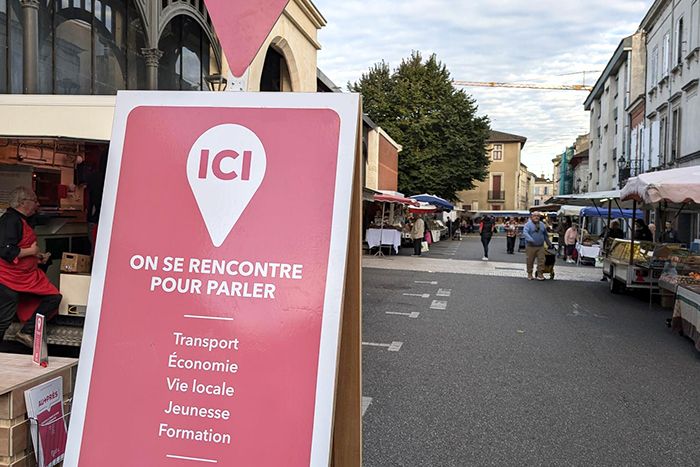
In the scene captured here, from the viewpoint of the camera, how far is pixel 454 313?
9719mm

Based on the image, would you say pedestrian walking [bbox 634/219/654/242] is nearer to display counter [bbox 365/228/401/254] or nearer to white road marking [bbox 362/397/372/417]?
display counter [bbox 365/228/401/254]

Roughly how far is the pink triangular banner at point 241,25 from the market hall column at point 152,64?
28.0 ft

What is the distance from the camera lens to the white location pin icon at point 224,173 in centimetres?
211

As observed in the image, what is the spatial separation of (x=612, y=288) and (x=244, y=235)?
1219 cm

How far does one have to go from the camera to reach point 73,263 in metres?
6.09

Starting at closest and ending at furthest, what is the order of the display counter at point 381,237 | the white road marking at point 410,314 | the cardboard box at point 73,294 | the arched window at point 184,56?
the cardboard box at point 73,294
the white road marking at point 410,314
the arched window at point 184,56
the display counter at point 381,237

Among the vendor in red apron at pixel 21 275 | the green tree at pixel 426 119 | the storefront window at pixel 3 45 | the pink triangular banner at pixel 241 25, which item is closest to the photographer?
the pink triangular banner at pixel 241 25

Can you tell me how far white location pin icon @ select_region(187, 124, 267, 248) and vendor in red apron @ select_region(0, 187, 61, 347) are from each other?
13.7 ft

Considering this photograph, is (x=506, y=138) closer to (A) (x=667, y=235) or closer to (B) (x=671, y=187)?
(A) (x=667, y=235)

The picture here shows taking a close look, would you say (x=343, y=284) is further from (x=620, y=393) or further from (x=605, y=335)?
(x=605, y=335)

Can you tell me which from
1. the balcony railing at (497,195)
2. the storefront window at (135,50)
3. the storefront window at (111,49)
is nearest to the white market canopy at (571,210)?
the storefront window at (135,50)

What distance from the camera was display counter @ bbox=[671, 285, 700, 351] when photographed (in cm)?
726

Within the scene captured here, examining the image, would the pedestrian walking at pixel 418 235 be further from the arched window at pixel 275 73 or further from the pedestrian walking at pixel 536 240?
the arched window at pixel 275 73

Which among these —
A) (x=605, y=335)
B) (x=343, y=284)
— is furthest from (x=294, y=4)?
(x=343, y=284)
